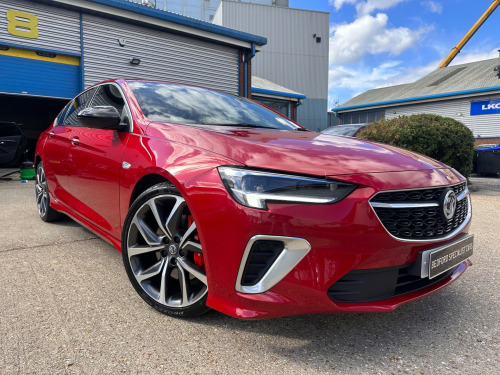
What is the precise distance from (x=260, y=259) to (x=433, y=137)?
662cm

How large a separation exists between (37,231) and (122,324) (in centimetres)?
240

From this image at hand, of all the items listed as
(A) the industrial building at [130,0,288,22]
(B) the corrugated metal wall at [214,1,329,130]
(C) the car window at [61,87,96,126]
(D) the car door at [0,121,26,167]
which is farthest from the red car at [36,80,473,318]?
(A) the industrial building at [130,0,288,22]

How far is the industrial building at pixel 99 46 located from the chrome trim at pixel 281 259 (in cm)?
925

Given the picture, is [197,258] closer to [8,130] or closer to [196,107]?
[196,107]

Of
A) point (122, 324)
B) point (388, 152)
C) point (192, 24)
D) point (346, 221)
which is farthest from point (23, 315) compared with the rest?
point (192, 24)

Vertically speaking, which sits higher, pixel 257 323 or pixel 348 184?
pixel 348 184

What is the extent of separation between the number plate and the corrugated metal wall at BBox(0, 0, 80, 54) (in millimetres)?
9634

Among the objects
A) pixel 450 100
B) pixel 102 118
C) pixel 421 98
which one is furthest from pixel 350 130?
pixel 421 98

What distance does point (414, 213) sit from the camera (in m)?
1.67

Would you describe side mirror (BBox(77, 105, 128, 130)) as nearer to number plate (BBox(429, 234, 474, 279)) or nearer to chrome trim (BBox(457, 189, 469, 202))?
number plate (BBox(429, 234, 474, 279))

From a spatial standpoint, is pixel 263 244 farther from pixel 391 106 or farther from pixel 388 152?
pixel 391 106

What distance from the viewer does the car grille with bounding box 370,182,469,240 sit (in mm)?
Result: 1585

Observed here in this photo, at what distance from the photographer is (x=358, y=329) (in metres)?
1.91

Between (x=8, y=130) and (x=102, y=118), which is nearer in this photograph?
(x=102, y=118)
